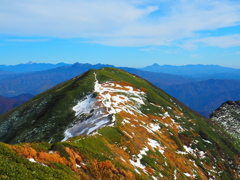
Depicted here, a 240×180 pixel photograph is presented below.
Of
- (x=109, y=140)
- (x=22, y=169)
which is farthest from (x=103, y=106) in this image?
(x=22, y=169)

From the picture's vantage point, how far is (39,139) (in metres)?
52.9

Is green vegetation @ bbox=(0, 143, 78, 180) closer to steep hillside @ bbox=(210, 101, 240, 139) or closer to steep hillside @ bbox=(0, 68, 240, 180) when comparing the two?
steep hillside @ bbox=(0, 68, 240, 180)

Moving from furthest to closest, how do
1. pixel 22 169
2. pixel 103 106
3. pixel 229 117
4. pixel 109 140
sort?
pixel 229 117, pixel 103 106, pixel 109 140, pixel 22 169

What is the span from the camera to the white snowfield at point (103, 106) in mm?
47391

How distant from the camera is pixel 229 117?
5000 inches

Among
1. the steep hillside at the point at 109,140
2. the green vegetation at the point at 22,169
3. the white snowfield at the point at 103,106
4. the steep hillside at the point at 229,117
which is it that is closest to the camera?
the green vegetation at the point at 22,169

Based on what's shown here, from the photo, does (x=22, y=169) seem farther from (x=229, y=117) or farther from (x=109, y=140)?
(x=229, y=117)

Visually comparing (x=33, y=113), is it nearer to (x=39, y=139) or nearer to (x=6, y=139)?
(x=6, y=139)

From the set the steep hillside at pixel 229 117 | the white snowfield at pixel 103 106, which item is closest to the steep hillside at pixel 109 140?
the white snowfield at pixel 103 106

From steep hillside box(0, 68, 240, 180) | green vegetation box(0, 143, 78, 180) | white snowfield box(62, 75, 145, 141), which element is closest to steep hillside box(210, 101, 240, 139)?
steep hillside box(0, 68, 240, 180)

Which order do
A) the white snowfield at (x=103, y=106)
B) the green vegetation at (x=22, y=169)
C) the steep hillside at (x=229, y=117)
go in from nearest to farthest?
the green vegetation at (x=22, y=169) → the white snowfield at (x=103, y=106) → the steep hillside at (x=229, y=117)

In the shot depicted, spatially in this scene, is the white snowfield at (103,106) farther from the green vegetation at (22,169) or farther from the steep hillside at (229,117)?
the steep hillside at (229,117)

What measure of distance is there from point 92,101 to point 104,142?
32.7 meters

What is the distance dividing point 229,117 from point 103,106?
104142 mm
